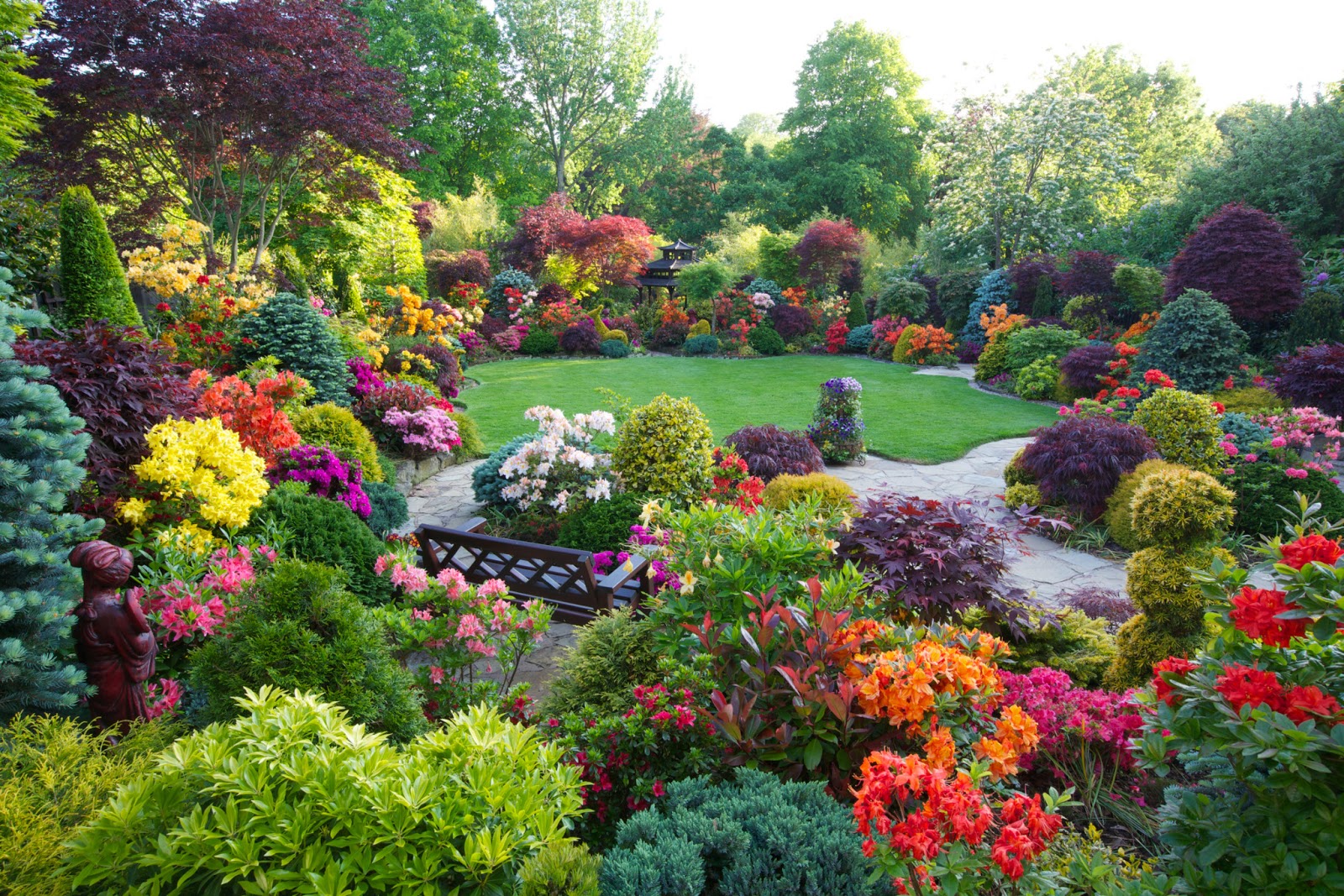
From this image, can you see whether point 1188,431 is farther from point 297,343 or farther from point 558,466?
point 297,343

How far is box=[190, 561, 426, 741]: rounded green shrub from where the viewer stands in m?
1.97

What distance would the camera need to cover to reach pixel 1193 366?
9086mm

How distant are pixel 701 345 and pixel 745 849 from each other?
53.9 feet

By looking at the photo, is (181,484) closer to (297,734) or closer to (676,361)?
(297,734)

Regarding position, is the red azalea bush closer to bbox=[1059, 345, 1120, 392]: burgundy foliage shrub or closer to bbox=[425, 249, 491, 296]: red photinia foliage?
bbox=[1059, 345, 1120, 392]: burgundy foliage shrub

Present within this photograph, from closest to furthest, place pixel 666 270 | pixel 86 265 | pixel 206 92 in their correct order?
pixel 86 265 → pixel 206 92 → pixel 666 270

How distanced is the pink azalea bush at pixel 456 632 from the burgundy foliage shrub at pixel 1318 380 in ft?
29.5

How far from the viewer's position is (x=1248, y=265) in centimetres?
1002

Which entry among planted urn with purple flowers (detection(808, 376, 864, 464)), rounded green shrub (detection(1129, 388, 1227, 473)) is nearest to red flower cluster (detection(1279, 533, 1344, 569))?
rounded green shrub (detection(1129, 388, 1227, 473))

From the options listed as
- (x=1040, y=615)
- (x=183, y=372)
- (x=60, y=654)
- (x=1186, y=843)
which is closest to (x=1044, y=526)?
(x=1040, y=615)

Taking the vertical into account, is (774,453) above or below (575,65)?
below

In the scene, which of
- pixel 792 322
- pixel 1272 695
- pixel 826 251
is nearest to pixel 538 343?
pixel 792 322

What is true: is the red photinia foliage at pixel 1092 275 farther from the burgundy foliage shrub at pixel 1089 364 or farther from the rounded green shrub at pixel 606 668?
the rounded green shrub at pixel 606 668

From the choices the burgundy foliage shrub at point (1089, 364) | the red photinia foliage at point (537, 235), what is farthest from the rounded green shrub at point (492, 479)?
the red photinia foliage at point (537, 235)
